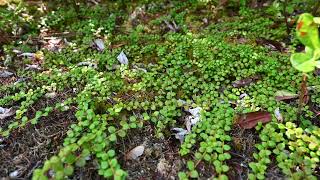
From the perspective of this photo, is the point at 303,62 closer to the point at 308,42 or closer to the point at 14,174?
the point at 308,42

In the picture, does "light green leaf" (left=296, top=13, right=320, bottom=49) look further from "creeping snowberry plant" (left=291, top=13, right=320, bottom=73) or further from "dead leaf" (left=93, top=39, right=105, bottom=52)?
"dead leaf" (left=93, top=39, right=105, bottom=52)

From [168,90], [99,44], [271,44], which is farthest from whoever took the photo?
[99,44]

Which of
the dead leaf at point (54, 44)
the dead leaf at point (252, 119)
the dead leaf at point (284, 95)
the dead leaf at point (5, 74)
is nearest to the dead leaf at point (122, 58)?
the dead leaf at point (54, 44)

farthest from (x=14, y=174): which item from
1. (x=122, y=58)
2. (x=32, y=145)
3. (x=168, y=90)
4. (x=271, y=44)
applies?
(x=271, y=44)

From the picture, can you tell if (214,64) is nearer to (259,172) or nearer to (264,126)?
(264,126)

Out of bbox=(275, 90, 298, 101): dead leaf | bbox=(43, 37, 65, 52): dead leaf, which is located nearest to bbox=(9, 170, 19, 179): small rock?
bbox=(43, 37, 65, 52): dead leaf

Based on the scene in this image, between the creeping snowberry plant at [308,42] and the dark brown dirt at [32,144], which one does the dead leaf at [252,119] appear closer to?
the creeping snowberry plant at [308,42]

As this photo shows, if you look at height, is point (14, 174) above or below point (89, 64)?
below
